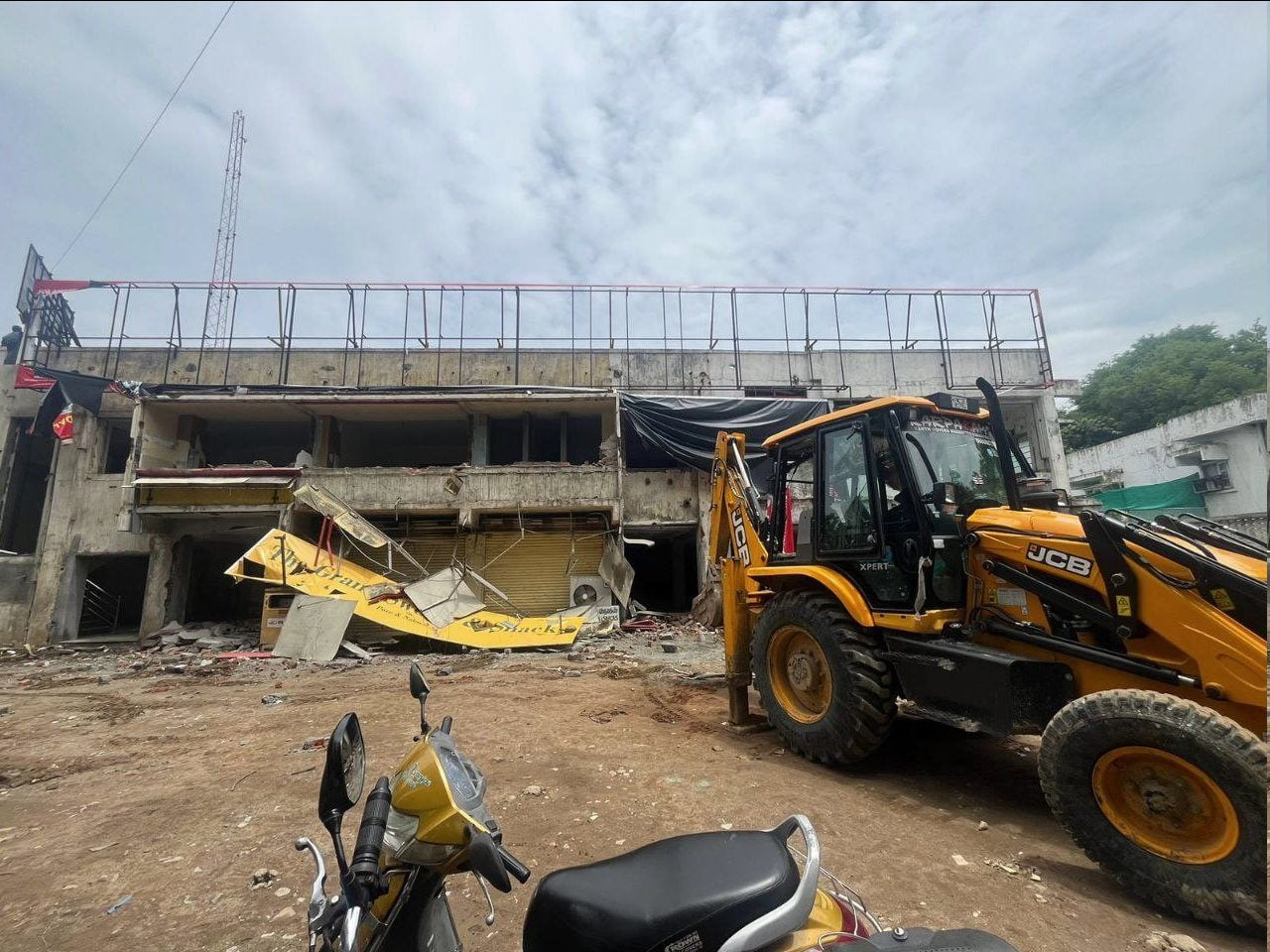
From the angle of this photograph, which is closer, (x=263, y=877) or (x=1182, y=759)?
(x=1182, y=759)

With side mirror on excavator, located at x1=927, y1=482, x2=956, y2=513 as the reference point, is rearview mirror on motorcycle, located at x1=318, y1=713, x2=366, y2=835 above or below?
below

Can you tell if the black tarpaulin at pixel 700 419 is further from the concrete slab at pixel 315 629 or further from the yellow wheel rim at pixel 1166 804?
the yellow wheel rim at pixel 1166 804

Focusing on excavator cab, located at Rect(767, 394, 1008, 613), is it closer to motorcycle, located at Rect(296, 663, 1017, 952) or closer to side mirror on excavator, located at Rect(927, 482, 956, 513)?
side mirror on excavator, located at Rect(927, 482, 956, 513)

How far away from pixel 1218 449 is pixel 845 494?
2.16 metres

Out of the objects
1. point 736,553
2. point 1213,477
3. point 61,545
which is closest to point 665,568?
point 736,553

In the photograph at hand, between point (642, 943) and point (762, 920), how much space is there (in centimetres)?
29

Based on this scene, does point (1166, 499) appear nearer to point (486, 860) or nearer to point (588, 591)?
point (486, 860)

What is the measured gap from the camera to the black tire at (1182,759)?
2326mm

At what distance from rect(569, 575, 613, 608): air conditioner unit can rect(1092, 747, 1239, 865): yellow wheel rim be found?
1198 cm

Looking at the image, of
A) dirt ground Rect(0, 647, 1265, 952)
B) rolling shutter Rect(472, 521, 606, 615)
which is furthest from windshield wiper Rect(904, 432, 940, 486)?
rolling shutter Rect(472, 521, 606, 615)

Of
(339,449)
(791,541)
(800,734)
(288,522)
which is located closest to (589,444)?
(339,449)

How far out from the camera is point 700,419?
14656 mm

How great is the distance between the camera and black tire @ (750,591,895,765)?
399cm

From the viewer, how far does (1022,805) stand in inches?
144
